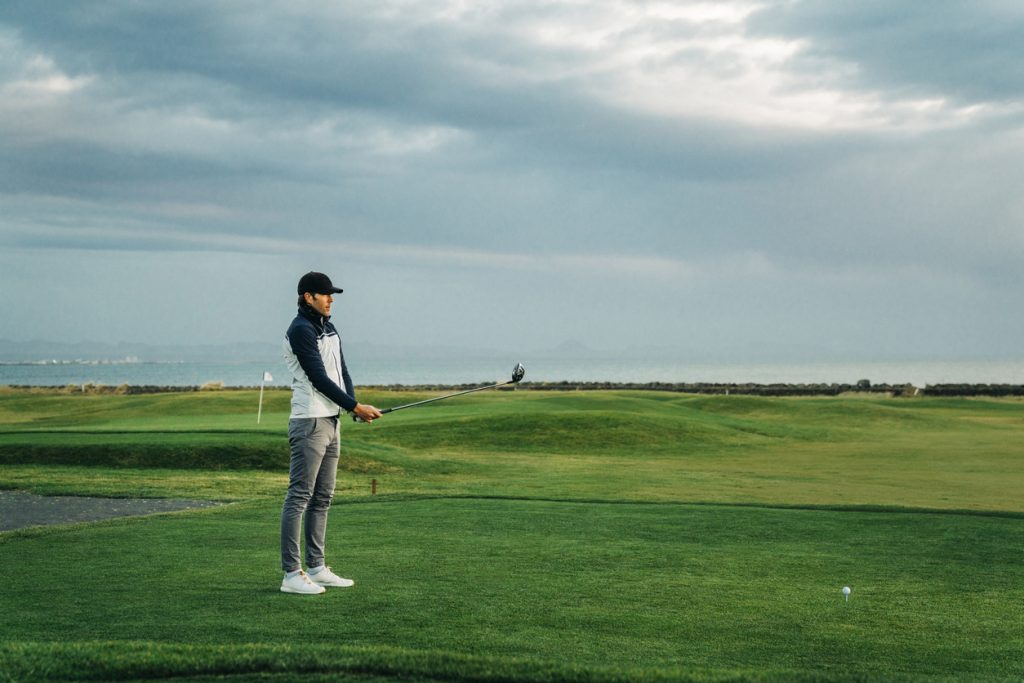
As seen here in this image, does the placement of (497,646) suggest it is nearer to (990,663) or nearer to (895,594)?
(990,663)

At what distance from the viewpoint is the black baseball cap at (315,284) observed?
25.0 feet

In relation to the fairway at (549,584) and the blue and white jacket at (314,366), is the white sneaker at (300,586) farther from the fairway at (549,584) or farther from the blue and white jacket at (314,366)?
the blue and white jacket at (314,366)

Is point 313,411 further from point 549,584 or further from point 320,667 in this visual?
point 320,667

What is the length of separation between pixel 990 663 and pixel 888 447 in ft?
79.0

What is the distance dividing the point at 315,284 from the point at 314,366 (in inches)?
26.2

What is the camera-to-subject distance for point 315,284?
300 inches

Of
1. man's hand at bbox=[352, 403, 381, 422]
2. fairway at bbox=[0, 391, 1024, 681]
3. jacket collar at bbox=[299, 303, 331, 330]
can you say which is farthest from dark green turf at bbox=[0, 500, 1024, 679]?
jacket collar at bbox=[299, 303, 331, 330]

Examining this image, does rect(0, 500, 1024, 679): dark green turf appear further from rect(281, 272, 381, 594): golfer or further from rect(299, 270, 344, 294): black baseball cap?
rect(299, 270, 344, 294): black baseball cap

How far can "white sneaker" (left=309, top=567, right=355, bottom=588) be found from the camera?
24.0 ft

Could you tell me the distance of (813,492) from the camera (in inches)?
659

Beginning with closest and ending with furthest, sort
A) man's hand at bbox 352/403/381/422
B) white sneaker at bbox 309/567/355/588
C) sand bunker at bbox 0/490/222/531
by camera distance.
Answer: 1. white sneaker at bbox 309/567/355/588
2. man's hand at bbox 352/403/381/422
3. sand bunker at bbox 0/490/222/531

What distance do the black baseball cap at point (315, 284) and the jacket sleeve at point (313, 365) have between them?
0.31 metres

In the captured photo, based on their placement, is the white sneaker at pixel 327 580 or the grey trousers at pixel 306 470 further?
the grey trousers at pixel 306 470

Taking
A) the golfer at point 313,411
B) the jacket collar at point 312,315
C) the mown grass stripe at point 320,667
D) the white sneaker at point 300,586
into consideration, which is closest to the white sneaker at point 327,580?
the golfer at point 313,411
